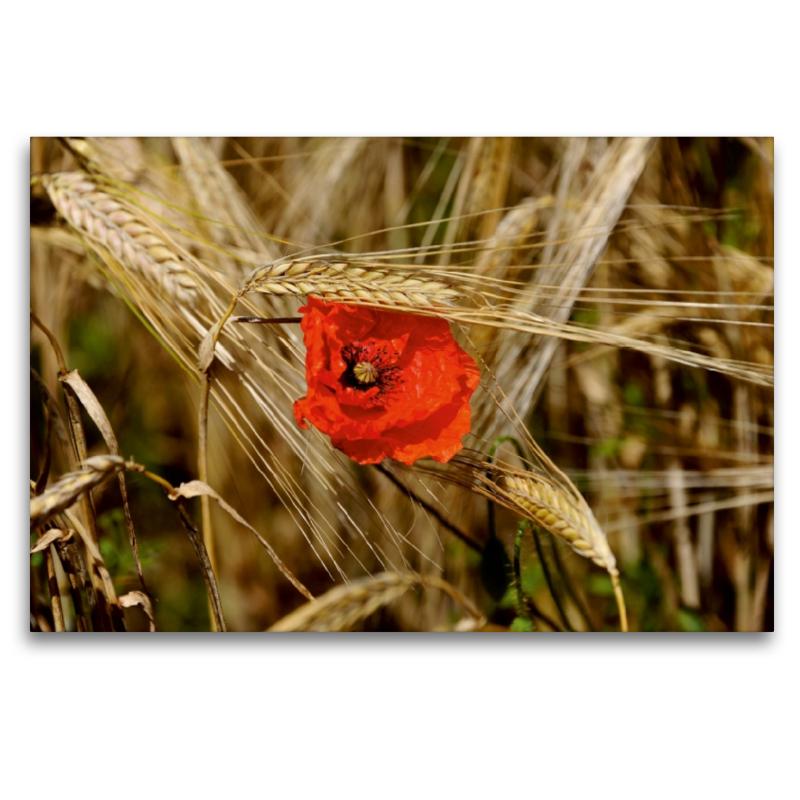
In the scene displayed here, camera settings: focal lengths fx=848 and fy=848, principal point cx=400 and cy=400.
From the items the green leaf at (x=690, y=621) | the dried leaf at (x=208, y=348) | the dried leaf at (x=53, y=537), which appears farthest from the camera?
the green leaf at (x=690, y=621)

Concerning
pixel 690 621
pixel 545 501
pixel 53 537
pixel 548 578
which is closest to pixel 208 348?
pixel 53 537

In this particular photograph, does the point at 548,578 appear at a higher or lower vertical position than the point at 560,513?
lower

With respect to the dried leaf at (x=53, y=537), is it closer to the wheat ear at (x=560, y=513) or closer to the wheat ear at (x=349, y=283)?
the wheat ear at (x=349, y=283)

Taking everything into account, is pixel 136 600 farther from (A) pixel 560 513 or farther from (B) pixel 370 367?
(A) pixel 560 513

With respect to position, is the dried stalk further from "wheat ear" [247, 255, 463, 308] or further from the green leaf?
the green leaf

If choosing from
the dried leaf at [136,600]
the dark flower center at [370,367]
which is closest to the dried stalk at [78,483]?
the dried leaf at [136,600]
